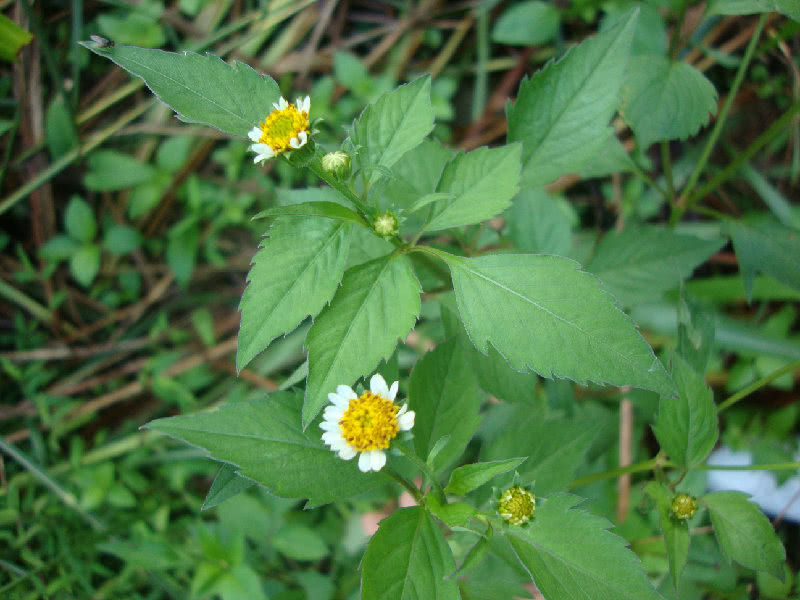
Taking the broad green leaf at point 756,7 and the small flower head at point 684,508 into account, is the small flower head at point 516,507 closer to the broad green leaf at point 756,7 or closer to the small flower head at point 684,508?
the small flower head at point 684,508

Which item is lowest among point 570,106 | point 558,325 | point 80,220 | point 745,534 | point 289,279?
point 745,534

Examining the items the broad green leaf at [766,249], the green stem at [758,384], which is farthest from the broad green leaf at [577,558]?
the broad green leaf at [766,249]

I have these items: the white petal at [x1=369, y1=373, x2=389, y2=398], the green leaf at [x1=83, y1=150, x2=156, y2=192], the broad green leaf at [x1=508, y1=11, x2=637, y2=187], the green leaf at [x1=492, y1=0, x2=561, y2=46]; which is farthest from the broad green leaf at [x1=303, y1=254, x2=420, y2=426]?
the green leaf at [x1=492, y1=0, x2=561, y2=46]

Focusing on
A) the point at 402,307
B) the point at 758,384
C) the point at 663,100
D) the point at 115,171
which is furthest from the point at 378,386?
the point at 115,171

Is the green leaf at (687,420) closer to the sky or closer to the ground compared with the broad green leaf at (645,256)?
closer to the ground

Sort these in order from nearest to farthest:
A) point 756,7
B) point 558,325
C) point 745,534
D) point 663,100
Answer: point 558,325, point 745,534, point 756,7, point 663,100

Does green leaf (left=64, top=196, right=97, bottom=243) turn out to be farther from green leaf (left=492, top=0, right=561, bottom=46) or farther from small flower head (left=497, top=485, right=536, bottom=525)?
small flower head (left=497, top=485, right=536, bottom=525)

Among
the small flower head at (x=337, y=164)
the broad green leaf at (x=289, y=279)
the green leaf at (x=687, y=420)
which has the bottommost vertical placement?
the green leaf at (x=687, y=420)

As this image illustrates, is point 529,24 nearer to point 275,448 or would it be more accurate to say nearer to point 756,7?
point 756,7
